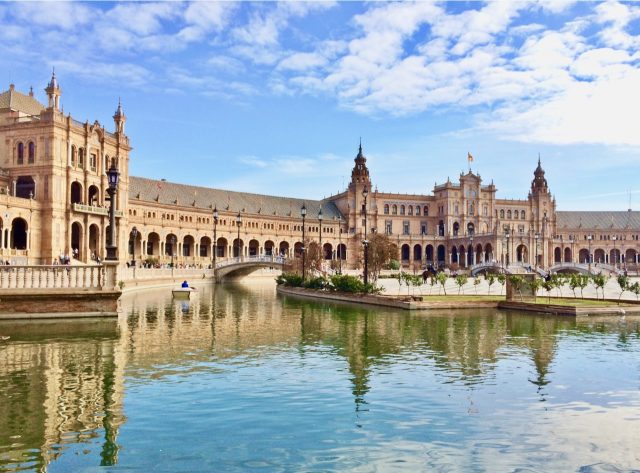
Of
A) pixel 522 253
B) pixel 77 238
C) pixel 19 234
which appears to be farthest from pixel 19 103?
pixel 522 253

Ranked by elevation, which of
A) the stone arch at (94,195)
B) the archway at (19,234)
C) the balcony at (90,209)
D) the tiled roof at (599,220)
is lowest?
the archway at (19,234)

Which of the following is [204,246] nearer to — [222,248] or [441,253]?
[222,248]

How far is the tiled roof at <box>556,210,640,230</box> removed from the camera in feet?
497

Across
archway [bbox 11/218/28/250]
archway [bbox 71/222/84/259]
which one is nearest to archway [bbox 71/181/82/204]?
archway [bbox 71/222/84/259]

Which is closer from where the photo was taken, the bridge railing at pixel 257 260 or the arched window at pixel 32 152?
the arched window at pixel 32 152

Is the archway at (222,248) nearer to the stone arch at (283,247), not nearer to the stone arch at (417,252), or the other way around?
the stone arch at (283,247)

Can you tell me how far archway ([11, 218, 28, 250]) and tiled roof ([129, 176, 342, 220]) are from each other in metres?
27.5

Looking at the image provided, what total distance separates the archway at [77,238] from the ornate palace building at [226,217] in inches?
5.3

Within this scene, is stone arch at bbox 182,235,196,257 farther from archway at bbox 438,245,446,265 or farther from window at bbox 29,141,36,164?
archway at bbox 438,245,446,265

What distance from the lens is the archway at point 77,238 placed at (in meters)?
70.0

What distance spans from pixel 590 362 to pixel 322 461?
11.5 m

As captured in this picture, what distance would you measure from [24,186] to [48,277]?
1939 inches

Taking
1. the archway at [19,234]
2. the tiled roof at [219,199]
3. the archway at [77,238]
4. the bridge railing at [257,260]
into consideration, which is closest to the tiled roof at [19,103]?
the archway at [19,234]

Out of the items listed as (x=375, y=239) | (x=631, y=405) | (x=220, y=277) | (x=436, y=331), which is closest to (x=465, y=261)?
(x=375, y=239)
